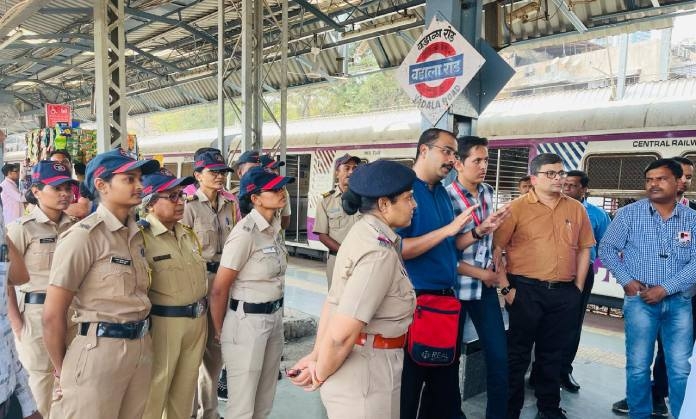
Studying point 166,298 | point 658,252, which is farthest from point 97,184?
point 658,252

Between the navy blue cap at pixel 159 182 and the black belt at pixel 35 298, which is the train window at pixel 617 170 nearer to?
the navy blue cap at pixel 159 182

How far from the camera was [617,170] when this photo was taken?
20.6ft

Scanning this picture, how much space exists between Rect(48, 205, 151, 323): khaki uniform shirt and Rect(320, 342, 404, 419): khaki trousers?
3.14 feet

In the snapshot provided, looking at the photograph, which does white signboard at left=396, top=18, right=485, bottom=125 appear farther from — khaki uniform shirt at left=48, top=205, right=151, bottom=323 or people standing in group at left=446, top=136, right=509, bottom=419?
khaki uniform shirt at left=48, top=205, right=151, bottom=323

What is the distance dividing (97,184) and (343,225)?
260 centimetres

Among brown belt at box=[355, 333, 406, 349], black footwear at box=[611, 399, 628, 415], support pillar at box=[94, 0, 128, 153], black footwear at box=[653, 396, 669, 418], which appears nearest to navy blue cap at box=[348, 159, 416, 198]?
brown belt at box=[355, 333, 406, 349]

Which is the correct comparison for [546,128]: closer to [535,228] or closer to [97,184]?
[535,228]

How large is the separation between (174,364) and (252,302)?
0.48 metres

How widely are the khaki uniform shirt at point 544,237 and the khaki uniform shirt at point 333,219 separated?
1.61 m

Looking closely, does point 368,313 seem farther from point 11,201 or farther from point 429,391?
point 11,201

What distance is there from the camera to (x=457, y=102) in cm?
380

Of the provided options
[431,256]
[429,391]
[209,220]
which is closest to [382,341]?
[431,256]

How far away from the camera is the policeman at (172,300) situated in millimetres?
2469

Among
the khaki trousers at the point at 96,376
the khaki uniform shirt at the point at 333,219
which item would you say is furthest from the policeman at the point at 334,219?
the khaki trousers at the point at 96,376
